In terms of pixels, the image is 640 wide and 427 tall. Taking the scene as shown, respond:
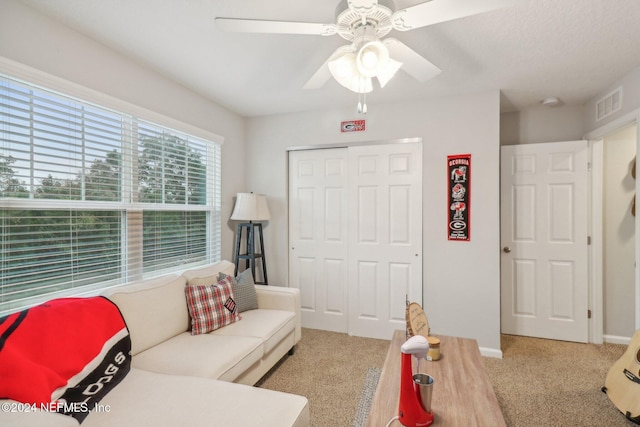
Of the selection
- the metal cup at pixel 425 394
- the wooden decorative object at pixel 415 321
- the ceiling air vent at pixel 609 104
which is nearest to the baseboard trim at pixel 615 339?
the ceiling air vent at pixel 609 104

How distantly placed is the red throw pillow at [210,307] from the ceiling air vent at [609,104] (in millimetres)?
3684

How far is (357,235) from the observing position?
3416 mm

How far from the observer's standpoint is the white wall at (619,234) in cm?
309

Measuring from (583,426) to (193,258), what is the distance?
3.23m

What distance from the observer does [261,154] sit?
12.4 feet

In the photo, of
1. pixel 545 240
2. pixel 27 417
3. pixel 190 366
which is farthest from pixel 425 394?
pixel 545 240

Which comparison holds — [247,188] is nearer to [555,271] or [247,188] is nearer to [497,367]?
[497,367]

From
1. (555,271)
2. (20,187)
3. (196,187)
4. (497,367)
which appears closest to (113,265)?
(20,187)

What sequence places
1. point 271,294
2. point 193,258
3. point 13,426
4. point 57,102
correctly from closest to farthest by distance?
1. point 13,426
2. point 57,102
3. point 271,294
4. point 193,258

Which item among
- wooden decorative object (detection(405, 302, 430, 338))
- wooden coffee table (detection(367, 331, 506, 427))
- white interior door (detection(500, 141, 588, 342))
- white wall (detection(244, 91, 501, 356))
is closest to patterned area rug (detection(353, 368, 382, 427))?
wooden coffee table (detection(367, 331, 506, 427))

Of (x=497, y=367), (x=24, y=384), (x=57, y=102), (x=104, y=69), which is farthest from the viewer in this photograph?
(x=497, y=367)

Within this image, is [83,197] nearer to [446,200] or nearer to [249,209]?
[249,209]

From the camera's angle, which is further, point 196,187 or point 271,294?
point 196,187

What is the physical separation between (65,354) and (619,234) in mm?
4547
